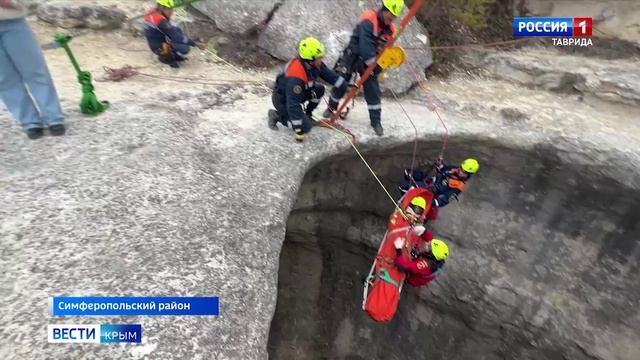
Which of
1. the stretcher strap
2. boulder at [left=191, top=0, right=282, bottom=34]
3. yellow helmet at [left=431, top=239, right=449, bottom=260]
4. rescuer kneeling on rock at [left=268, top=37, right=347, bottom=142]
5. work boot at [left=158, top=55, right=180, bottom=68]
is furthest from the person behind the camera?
boulder at [left=191, top=0, right=282, bottom=34]

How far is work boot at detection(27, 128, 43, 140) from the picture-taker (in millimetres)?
6477

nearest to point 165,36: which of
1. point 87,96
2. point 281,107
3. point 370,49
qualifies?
point 87,96

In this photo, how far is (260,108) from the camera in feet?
28.9

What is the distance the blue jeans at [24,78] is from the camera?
221 inches

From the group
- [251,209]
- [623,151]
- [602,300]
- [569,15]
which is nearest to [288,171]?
[251,209]

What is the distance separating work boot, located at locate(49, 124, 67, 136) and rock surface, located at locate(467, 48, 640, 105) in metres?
9.39

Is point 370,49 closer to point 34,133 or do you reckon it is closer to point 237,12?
point 237,12

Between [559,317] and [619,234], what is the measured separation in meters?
2.18

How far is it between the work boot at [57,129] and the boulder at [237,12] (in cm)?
546

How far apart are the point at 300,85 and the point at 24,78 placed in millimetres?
3911

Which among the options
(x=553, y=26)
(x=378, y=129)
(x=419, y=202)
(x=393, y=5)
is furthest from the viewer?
(x=553, y=26)

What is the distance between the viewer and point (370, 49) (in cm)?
740

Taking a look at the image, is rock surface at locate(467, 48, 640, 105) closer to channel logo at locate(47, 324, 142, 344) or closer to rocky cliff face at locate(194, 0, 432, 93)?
rocky cliff face at locate(194, 0, 432, 93)

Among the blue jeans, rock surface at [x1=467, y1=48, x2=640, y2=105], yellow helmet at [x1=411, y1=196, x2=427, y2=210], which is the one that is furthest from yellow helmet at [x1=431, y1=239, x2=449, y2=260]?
the blue jeans
